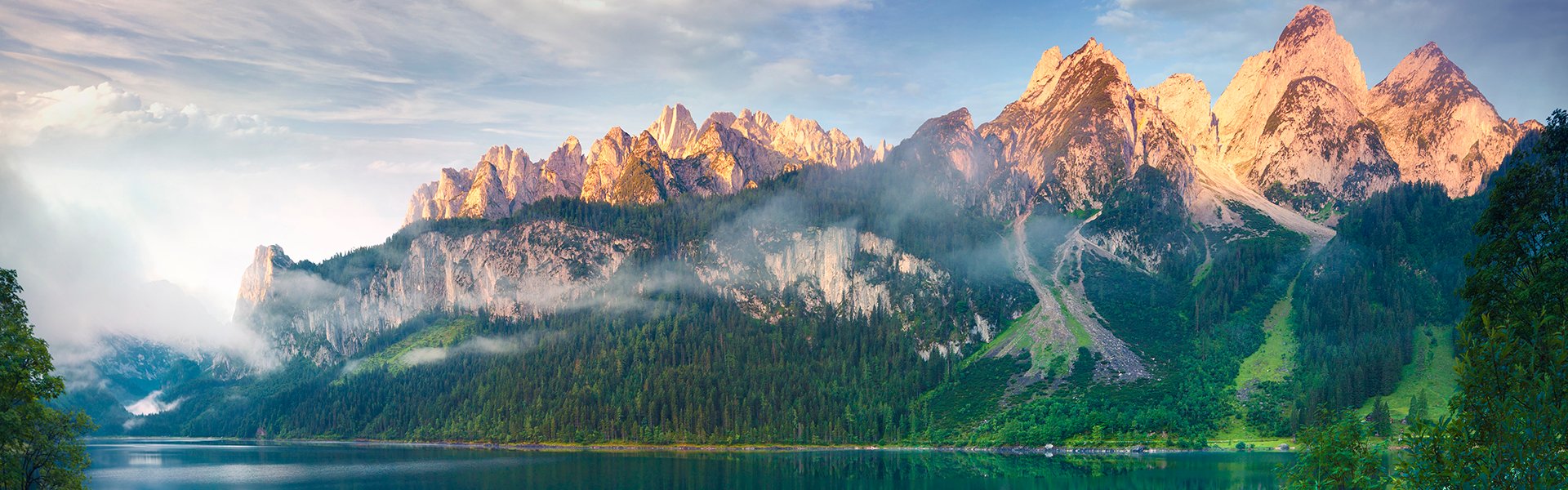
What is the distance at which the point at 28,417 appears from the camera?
161 ft

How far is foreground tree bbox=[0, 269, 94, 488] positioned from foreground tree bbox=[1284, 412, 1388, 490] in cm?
6389

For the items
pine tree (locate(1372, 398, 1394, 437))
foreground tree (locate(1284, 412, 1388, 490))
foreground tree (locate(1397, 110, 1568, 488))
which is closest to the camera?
foreground tree (locate(1397, 110, 1568, 488))

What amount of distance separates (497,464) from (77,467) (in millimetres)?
122252

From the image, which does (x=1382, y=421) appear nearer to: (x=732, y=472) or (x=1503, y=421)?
(x=732, y=472)

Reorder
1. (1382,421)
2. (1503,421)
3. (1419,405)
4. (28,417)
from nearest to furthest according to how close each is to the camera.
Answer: (1503,421) < (28,417) < (1382,421) < (1419,405)

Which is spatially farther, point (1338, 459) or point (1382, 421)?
point (1382, 421)

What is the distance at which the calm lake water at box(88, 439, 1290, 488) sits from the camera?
432 feet

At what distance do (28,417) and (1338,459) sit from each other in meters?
66.2

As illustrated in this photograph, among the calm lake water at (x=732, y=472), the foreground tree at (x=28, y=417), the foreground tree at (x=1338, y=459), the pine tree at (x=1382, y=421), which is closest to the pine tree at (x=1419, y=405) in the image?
the pine tree at (x=1382, y=421)

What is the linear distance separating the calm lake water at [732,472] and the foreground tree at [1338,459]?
230 ft

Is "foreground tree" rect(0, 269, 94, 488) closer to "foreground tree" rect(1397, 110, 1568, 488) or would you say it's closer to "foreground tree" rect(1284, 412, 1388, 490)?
"foreground tree" rect(1397, 110, 1568, 488)

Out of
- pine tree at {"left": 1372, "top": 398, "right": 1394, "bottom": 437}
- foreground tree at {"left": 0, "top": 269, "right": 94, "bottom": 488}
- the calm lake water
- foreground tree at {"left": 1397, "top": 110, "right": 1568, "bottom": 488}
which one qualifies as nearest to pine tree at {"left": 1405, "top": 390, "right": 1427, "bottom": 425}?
pine tree at {"left": 1372, "top": 398, "right": 1394, "bottom": 437}

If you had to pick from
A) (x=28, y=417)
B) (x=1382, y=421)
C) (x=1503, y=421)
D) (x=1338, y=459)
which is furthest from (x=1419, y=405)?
(x=28, y=417)

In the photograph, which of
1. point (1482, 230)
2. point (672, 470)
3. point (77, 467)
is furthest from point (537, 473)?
point (1482, 230)
